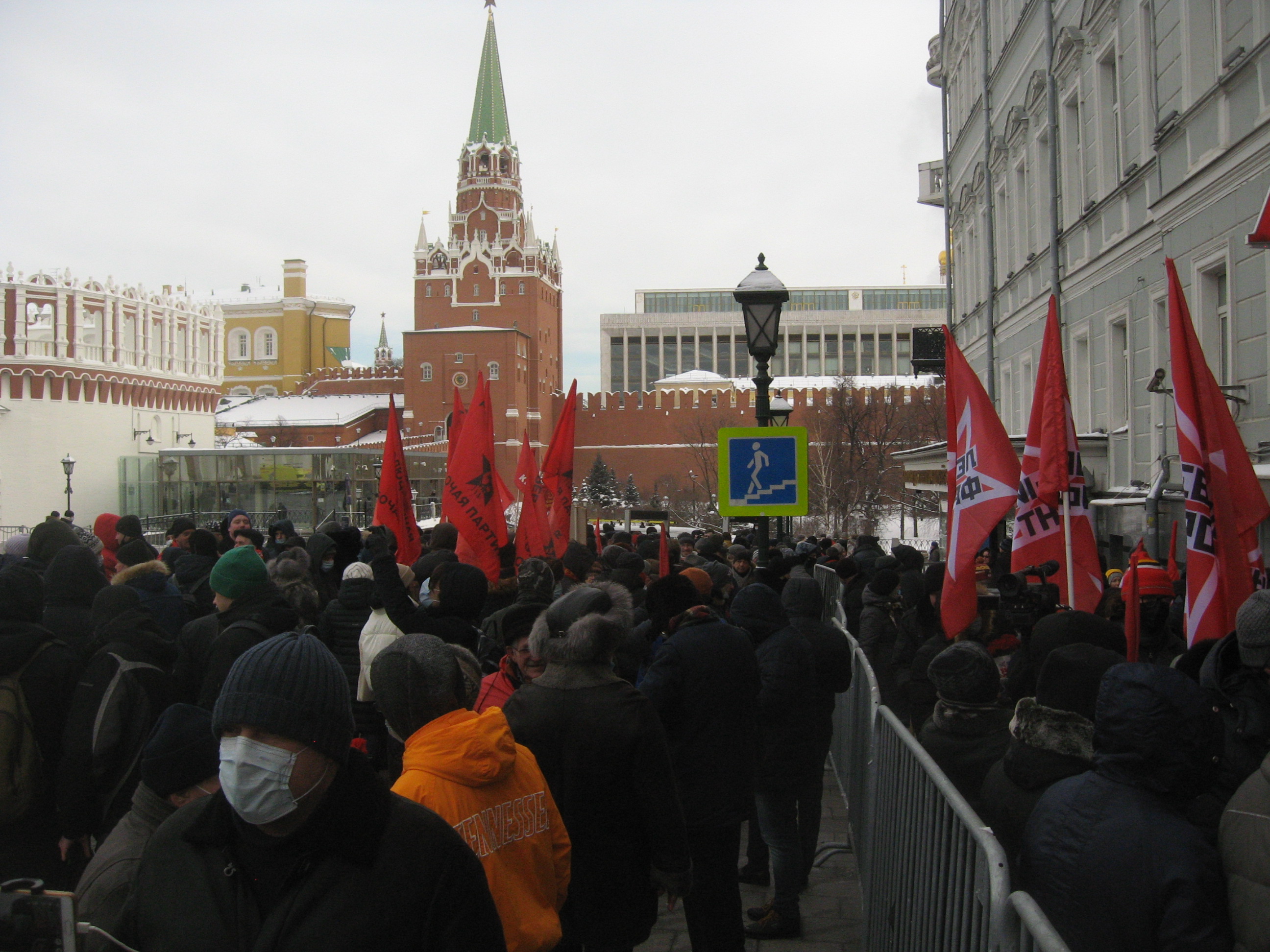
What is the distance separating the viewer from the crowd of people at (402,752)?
1.94 meters

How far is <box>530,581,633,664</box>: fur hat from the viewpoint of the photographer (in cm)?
338

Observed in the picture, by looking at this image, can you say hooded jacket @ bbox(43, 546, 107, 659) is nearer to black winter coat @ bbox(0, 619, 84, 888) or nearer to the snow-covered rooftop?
black winter coat @ bbox(0, 619, 84, 888)

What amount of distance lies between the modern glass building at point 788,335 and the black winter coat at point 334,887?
103 m

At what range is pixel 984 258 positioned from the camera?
65.8 ft

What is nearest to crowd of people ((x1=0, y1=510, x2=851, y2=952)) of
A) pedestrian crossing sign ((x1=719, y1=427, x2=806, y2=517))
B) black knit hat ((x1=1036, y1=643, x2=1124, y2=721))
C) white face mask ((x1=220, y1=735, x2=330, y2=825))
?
white face mask ((x1=220, y1=735, x2=330, y2=825))

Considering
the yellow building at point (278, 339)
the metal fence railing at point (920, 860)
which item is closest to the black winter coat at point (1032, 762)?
the metal fence railing at point (920, 860)

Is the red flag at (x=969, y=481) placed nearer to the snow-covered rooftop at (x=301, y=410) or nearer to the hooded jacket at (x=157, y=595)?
the hooded jacket at (x=157, y=595)

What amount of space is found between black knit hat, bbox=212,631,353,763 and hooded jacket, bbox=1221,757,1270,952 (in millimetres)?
1888

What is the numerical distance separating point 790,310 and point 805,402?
160ft

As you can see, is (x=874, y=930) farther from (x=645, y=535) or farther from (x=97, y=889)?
(x=645, y=535)

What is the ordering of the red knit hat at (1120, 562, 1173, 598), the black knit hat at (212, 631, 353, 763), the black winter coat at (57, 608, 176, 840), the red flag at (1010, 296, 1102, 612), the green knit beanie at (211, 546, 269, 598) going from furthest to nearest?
the red flag at (1010, 296, 1102, 612)
the red knit hat at (1120, 562, 1173, 598)
the green knit beanie at (211, 546, 269, 598)
the black winter coat at (57, 608, 176, 840)
the black knit hat at (212, 631, 353, 763)

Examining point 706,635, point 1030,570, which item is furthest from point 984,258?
point 706,635

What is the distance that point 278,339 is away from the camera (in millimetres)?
88438

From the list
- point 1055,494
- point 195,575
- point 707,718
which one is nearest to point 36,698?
point 707,718
